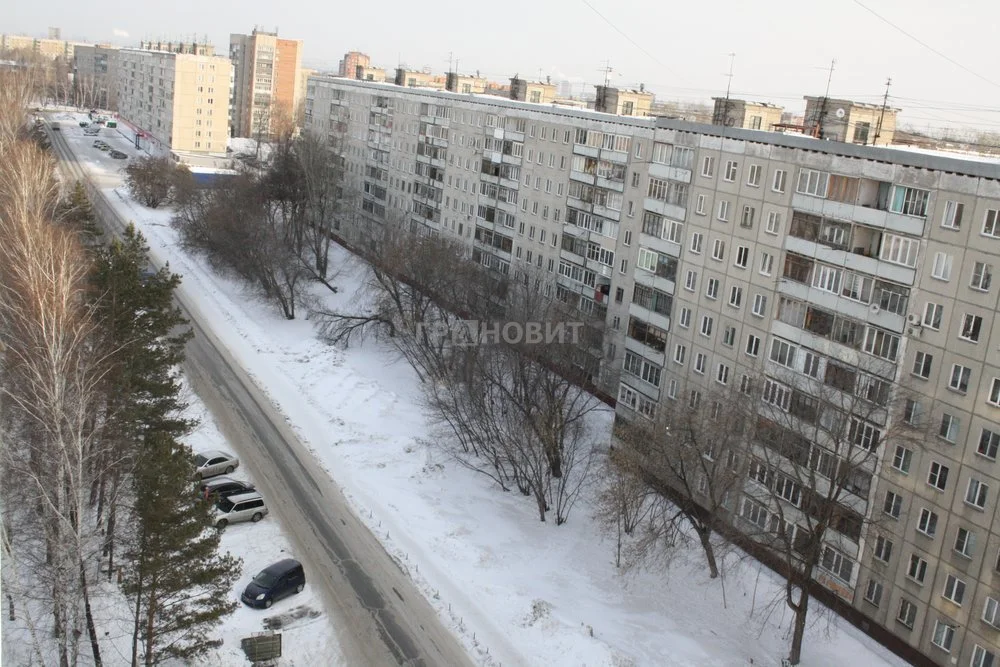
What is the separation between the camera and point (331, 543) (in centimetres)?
2798

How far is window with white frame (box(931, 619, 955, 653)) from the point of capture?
77.3ft

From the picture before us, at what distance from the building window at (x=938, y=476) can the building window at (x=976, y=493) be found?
66cm

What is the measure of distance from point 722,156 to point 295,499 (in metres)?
19.0

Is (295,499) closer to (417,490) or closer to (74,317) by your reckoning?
(417,490)

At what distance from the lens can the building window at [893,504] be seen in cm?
2497

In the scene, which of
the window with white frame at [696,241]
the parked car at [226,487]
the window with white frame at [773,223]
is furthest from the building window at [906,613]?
the parked car at [226,487]

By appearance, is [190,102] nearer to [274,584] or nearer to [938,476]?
[274,584]

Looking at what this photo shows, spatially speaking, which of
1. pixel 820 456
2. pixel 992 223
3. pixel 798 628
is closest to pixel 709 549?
pixel 798 628

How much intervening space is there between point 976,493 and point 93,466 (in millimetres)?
21648

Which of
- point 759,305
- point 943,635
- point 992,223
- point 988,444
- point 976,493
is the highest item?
point 992,223

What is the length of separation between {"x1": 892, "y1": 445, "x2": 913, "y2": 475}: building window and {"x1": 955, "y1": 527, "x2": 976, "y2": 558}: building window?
214 centimetres

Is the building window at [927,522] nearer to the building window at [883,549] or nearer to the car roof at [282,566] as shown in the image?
the building window at [883,549]

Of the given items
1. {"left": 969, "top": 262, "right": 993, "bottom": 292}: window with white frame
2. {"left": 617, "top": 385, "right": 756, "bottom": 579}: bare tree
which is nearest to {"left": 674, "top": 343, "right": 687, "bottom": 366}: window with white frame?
{"left": 617, "top": 385, "right": 756, "bottom": 579}: bare tree

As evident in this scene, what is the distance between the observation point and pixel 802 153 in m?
27.8
